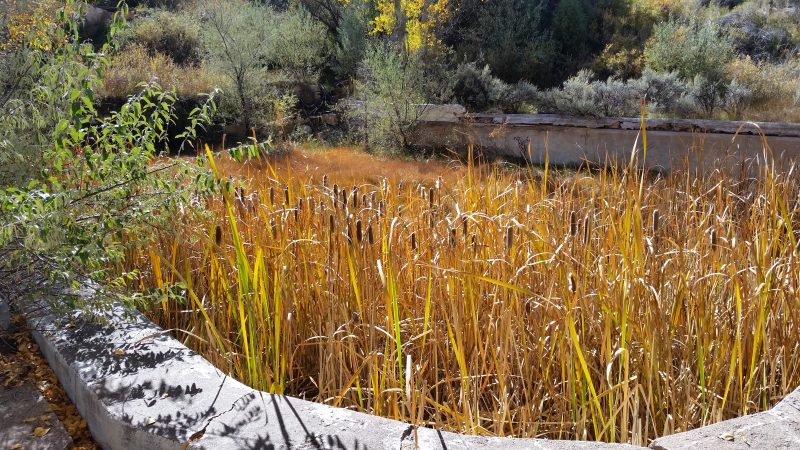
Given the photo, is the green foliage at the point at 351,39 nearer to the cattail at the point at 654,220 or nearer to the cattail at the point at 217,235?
the cattail at the point at 217,235

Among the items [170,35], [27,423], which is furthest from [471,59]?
[27,423]

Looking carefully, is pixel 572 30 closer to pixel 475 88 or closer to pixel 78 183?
pixel 475 88

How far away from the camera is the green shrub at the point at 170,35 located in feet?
37.2

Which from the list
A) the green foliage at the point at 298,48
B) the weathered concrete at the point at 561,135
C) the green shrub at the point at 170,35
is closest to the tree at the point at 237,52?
the green foliage at the point at 298,48

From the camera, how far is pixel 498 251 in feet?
6.96

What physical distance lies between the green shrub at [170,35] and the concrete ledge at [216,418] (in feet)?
33.5

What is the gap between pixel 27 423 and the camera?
1.69 meters

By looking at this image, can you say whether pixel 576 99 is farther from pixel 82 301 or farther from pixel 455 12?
pixel 82 301

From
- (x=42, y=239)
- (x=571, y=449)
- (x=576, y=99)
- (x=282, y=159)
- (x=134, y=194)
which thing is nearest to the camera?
(x=571, y=449)

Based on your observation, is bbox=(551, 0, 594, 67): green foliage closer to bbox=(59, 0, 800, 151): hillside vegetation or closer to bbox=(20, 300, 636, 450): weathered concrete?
bbox=(59, 0, 800, 151): hillside vegetation

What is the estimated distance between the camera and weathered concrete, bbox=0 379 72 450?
1611 millimetres

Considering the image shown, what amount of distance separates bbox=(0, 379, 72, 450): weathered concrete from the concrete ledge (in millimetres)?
73

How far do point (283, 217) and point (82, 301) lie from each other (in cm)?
70

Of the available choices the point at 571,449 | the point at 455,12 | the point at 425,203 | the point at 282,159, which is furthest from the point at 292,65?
the point at 571,449
